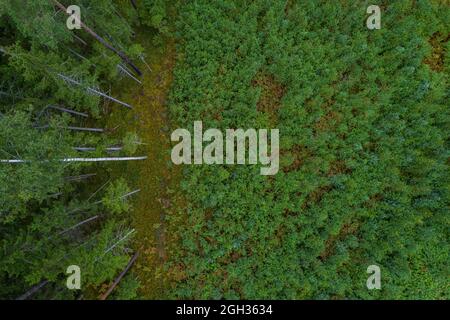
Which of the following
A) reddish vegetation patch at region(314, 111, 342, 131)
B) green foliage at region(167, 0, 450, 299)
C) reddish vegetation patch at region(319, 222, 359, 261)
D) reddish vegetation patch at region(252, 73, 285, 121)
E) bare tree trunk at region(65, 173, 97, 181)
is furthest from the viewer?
reddish vegetation patch at region(252, 73, 285, 121)

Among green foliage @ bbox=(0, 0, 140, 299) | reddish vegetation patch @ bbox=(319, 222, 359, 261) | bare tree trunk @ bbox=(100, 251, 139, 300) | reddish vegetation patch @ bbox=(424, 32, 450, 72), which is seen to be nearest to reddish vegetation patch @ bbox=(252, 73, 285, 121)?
green foliage @ bbox=(0, 0, 140, 299)

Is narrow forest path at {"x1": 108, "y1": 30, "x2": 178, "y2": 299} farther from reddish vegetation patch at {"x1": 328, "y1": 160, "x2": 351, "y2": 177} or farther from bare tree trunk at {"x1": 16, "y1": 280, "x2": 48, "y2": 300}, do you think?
reddish vegetation patch at {"x1": 328, "y1": 160, "x2": 351, "y2": 177}

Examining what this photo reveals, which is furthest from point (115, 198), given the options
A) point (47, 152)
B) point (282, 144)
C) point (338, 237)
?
point (338, 237)

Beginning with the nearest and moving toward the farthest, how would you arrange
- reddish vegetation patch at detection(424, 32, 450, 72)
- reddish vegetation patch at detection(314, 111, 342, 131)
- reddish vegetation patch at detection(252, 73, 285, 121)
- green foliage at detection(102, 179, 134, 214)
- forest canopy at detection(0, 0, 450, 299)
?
1. green foliage at detection(102, 179, 134, 214)
2. forest canopy at detection(0, 0, 450, 299)
3. reddish vegetation patch at detection(314, 111, 342, 131)
4. reddish vegetation patch at detection(252, 73, 285, 121)
5. reddish vegetation patch at detection(424, 32, 450, 72)

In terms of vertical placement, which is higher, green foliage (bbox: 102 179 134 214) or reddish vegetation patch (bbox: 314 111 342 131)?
reddish vegetation patch (bbox: 314 111 342 131)

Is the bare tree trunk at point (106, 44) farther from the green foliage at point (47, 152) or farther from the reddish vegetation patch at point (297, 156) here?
the reddish vegetation patch at point (297, 156)

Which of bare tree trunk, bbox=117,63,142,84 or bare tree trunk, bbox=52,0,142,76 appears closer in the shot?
bare tree trunk, bbox=52,0,142,76

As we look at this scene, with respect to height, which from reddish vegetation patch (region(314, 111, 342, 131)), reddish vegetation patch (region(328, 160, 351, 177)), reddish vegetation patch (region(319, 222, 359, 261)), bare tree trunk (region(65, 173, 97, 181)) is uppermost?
reddish vegetation patch (region(314, 111, 342, 131))
